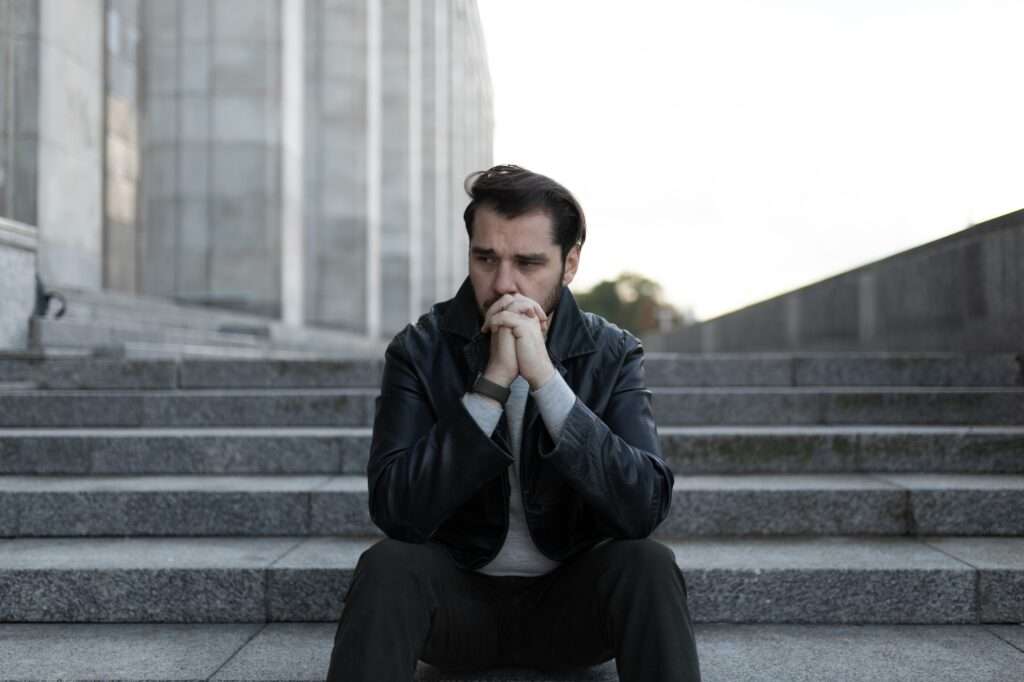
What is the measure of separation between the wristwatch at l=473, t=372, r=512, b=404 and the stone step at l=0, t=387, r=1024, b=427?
2958mm

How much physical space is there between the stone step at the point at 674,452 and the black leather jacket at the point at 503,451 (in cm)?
199

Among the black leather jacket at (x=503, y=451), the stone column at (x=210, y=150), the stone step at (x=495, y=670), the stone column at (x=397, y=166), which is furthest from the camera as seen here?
the stone column at (x=397, y=166)

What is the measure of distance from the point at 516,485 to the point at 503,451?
290 millimetres

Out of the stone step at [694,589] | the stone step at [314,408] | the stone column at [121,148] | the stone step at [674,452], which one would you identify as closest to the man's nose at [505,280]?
the stone step at [694,589]

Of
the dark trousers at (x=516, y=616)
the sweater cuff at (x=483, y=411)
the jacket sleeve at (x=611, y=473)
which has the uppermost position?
the sweater cuff at (x=483, y=411)

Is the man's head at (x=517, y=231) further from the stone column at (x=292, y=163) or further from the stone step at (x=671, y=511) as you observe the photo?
the stone column at (x=292, y=163)

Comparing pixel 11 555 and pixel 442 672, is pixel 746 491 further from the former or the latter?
pixel 11 555

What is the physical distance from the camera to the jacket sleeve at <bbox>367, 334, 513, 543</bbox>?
2664 mm

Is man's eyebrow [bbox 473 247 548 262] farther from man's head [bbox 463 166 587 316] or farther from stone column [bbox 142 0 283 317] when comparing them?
stone column [bbox 142 0 283 317]

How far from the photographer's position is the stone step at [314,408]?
221 inches

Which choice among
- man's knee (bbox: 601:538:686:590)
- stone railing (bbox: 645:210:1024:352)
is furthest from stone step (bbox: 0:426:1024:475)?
man's knee (bbox: 601:538:686:590)

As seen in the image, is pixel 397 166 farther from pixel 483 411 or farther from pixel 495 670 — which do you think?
pixel 483 411

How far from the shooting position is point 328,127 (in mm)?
21734

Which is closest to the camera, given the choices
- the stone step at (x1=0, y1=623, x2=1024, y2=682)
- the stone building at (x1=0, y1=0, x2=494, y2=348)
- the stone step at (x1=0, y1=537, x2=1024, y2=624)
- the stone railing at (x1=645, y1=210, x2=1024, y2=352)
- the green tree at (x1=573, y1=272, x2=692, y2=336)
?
the stone step at (x1=0, y1=623, x2=1024, y2=682)
